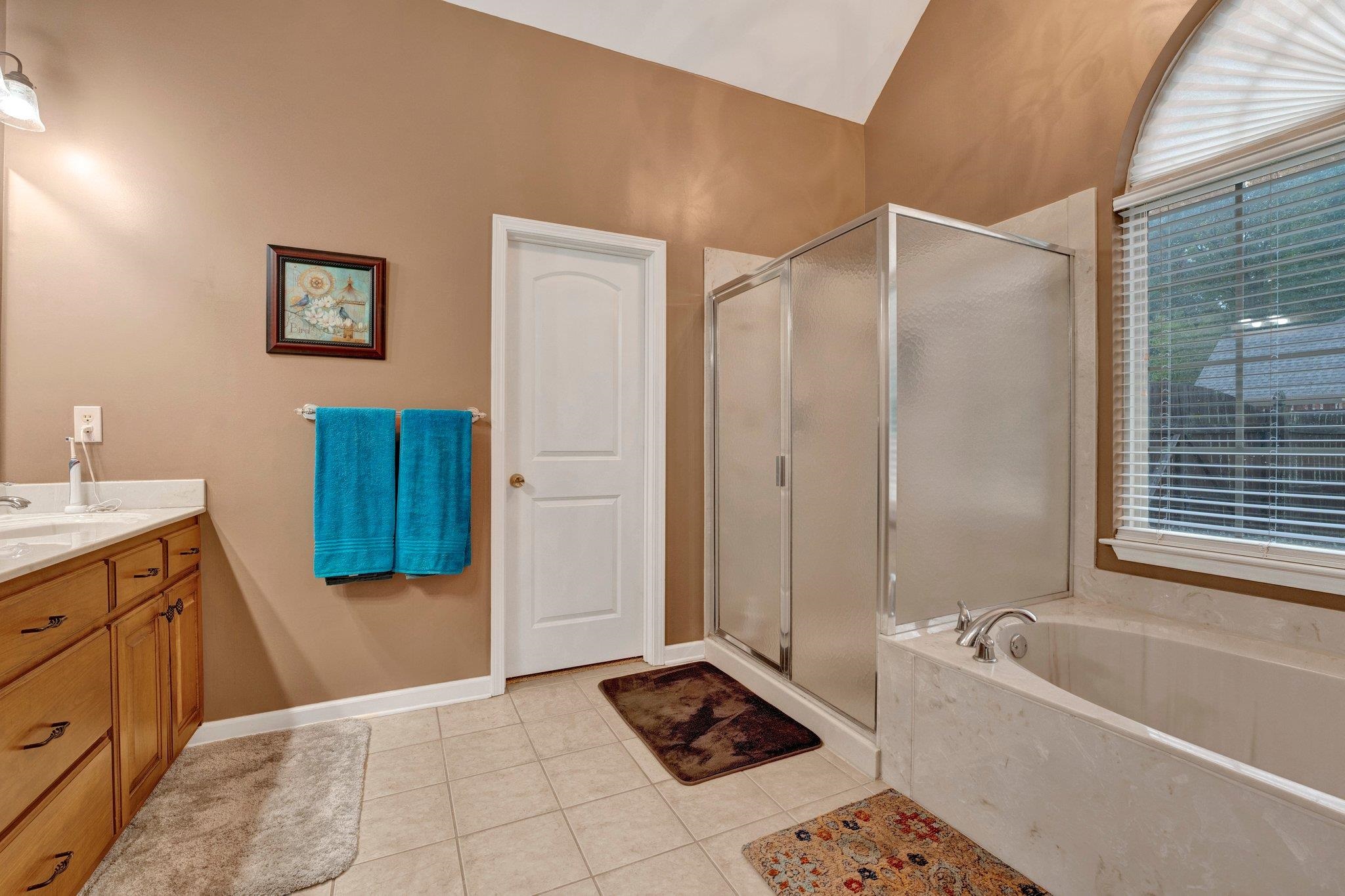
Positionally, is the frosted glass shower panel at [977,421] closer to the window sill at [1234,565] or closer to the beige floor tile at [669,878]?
the window sill at [1234,565]

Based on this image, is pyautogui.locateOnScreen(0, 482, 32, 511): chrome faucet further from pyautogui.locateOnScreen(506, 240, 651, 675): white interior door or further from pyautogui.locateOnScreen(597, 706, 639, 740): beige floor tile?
pyautogui.locateOnScreen(597, 706, 639, 740): beige floor tile

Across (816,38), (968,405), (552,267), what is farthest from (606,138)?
(968,405)

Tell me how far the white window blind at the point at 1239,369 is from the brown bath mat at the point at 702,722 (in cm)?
144

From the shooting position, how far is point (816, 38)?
2.84 meters

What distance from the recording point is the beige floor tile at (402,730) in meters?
2.09

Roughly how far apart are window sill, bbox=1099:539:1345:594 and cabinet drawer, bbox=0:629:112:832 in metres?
2.92

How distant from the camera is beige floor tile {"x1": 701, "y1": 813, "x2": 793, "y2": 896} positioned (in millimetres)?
1430

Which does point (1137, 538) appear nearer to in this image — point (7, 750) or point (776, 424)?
point (776, 424)

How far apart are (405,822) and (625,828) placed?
62cm

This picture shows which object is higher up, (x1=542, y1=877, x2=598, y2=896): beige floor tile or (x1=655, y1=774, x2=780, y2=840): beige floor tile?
(x1=655, y1=774, x2=780, y2=840): beige floor tile

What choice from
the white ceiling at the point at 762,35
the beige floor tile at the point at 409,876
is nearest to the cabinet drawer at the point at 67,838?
the beige floor tile at the point at 409,876

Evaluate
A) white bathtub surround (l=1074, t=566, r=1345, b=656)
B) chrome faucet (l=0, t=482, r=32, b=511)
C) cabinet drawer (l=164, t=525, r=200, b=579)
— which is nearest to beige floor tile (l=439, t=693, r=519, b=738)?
cabinet drawer (l=164, t=525, r=200, b=579)

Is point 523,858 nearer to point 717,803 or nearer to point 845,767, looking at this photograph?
point 717,803

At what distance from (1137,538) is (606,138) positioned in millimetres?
2631
